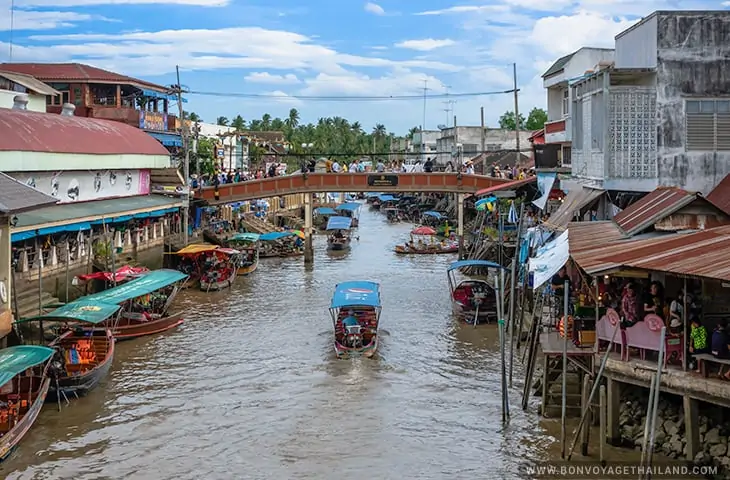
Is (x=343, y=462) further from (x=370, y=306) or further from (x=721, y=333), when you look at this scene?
(x=370, y=306)

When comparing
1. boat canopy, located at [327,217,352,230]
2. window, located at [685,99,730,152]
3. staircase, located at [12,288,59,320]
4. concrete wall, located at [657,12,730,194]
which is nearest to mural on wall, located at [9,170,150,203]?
staircase, located at [12,288,59,320]

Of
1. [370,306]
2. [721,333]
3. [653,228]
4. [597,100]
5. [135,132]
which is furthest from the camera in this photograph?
[135,132]

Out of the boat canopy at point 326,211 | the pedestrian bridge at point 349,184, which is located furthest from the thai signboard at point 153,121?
the boat canopy at point 326,211

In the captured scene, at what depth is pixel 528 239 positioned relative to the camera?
29984 mm

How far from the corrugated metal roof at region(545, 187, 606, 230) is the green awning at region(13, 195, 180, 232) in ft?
53.5

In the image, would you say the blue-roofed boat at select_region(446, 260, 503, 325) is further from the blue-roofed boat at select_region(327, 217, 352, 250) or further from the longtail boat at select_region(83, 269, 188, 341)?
the blue-roofed boat at select_region(327, 217, 352, 250)

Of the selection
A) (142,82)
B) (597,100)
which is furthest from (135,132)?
(597,100)

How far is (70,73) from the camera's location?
4822cm

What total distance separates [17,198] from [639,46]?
16863 millimetres

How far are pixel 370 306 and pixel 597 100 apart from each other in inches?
365

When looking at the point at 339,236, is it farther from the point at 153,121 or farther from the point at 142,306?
the point at 142,306

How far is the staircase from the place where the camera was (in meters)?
25.8

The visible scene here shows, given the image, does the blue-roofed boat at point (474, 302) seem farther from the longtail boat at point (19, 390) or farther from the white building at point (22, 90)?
the white building at point (22, 90)

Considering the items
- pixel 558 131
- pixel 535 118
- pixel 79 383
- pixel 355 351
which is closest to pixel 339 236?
pixel 558 131
